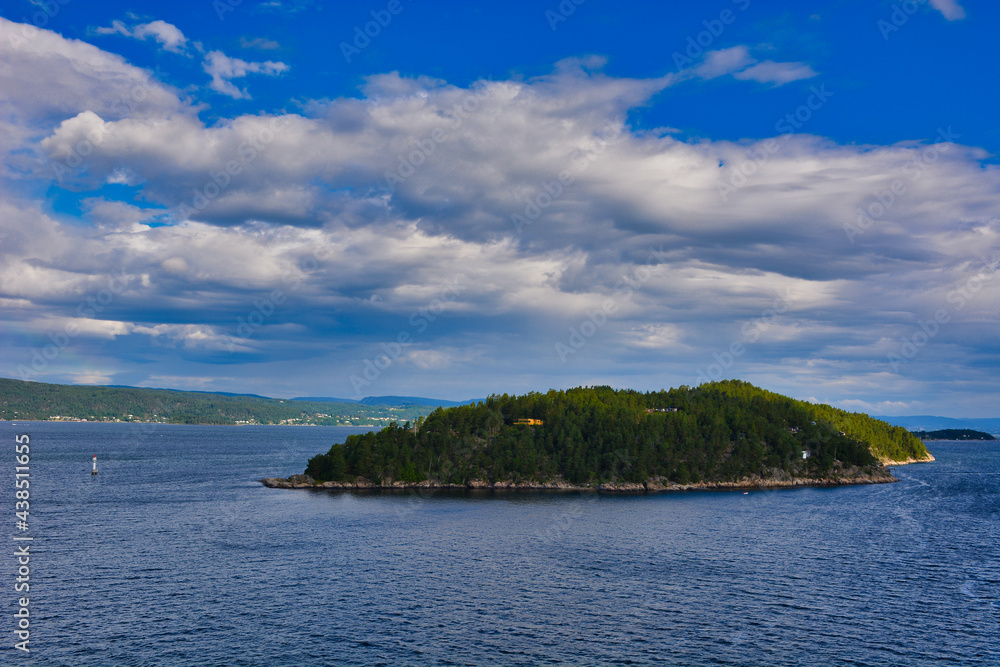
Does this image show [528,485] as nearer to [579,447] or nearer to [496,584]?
[579,447]

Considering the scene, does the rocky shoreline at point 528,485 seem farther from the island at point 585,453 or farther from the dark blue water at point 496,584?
the dark blue water at point 496,584

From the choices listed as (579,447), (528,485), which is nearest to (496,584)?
(528,485)

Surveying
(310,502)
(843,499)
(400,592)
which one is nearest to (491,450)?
(310,502)

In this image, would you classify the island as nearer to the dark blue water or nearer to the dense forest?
the dense forest

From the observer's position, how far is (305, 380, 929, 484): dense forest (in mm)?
156125

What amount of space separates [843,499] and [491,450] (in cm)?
8454

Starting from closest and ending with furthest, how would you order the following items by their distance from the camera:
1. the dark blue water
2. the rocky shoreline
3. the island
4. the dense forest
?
the dark blue water → the rocky shoreline → the island → the dense forest

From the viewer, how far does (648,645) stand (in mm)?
50250

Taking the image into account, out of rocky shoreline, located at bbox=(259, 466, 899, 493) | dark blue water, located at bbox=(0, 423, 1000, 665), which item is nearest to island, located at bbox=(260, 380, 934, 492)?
rocky shoreline, located at bbox=(259, 466, 899, 493)

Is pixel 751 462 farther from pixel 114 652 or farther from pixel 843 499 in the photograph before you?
pixel 114 652

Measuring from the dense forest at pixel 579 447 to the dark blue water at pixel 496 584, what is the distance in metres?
33.6

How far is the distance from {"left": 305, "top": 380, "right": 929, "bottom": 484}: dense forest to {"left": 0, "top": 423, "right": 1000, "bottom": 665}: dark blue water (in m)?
33.6

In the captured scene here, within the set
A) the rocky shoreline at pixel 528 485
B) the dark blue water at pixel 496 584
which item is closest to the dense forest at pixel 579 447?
the rocky shoreline at pixel 528 485

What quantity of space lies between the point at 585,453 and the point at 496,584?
3927 inches
